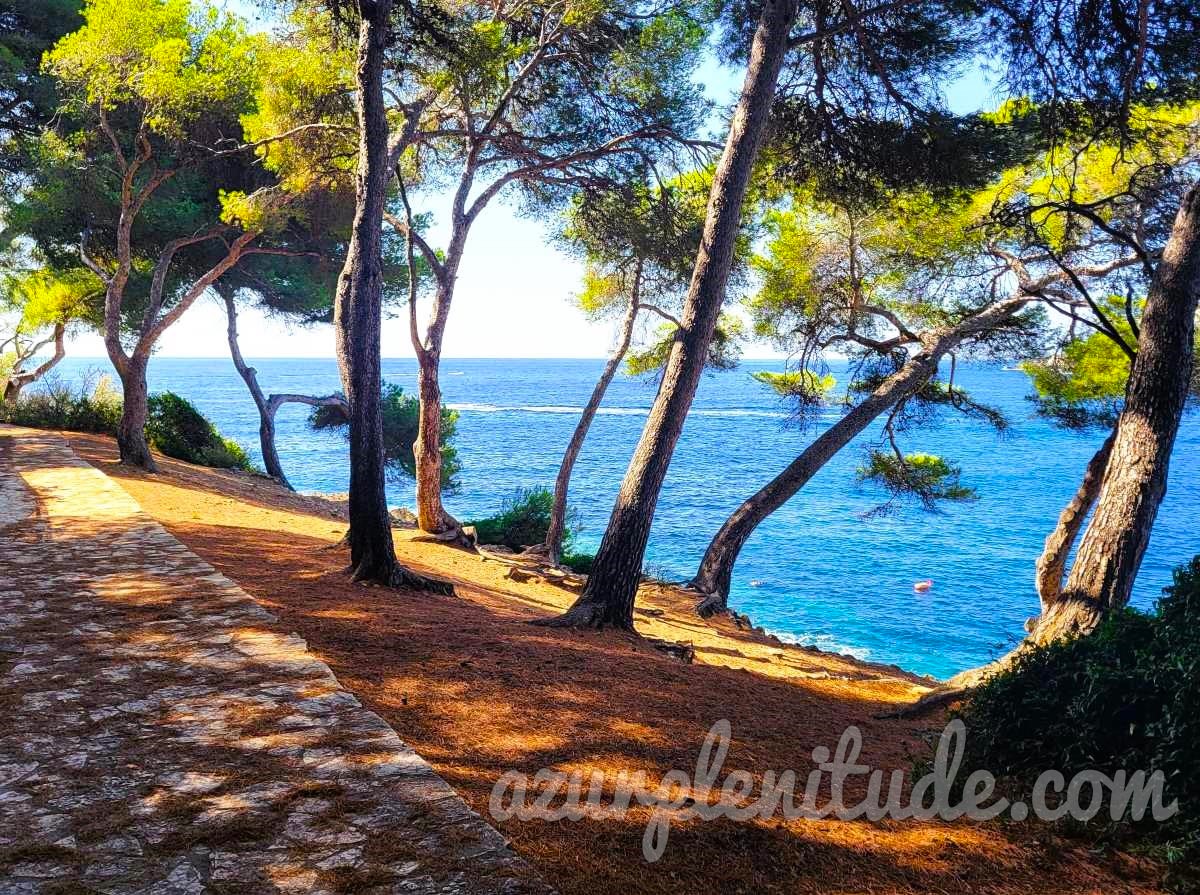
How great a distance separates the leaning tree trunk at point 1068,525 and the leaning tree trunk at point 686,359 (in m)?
3.51

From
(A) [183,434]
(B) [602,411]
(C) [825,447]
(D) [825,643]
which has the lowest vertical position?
(D) [825,643]

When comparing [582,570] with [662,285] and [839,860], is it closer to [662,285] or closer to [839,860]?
[662,285]

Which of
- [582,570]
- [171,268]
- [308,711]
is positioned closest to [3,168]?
[171,268]

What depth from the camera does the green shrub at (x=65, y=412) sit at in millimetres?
16766

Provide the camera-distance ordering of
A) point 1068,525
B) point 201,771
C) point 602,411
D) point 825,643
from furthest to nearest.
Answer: point 602,411 < point 825,643 < point 1068,525 < point 201,771

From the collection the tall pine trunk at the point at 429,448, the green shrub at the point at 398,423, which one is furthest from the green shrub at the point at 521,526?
the green shrub at the point at 398,423

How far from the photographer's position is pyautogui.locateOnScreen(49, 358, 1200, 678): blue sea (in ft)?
57.4

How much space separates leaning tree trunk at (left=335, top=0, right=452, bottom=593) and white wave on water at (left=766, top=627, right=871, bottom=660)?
10.3 m

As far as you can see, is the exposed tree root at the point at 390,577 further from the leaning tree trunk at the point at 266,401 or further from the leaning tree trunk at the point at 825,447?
the leaning tree trunk at the point at 266,401

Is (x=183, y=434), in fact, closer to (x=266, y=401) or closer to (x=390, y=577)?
(x=266, y=401)

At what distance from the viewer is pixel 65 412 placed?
669 inches

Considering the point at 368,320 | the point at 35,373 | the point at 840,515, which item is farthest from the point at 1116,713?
the point at 840,515

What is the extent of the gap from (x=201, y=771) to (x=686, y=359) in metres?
4.63

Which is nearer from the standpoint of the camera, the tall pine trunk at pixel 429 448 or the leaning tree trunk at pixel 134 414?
the tall pine trunk at pixel 429 448
